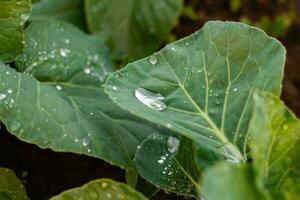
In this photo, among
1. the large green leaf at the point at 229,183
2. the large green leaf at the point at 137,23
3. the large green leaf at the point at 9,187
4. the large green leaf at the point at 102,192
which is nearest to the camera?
the large green leaf at the point at 229,183

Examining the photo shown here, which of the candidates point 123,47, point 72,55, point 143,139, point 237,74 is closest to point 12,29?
point 72,55

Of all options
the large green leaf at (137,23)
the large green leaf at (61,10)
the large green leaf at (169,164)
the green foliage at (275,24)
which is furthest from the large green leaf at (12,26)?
the green foliage at (275,24)

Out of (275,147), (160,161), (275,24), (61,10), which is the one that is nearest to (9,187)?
(160,161)

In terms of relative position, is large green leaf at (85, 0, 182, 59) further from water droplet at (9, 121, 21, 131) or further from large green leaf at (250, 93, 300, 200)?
large green leaf at (250, 93, 300, 200)

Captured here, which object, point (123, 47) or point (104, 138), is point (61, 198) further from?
point (123, 47)

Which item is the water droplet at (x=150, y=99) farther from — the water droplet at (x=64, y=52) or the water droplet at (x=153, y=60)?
the water droplet at (x=64, y=52)

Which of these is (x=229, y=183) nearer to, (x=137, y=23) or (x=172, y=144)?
(x=172, y=144)
